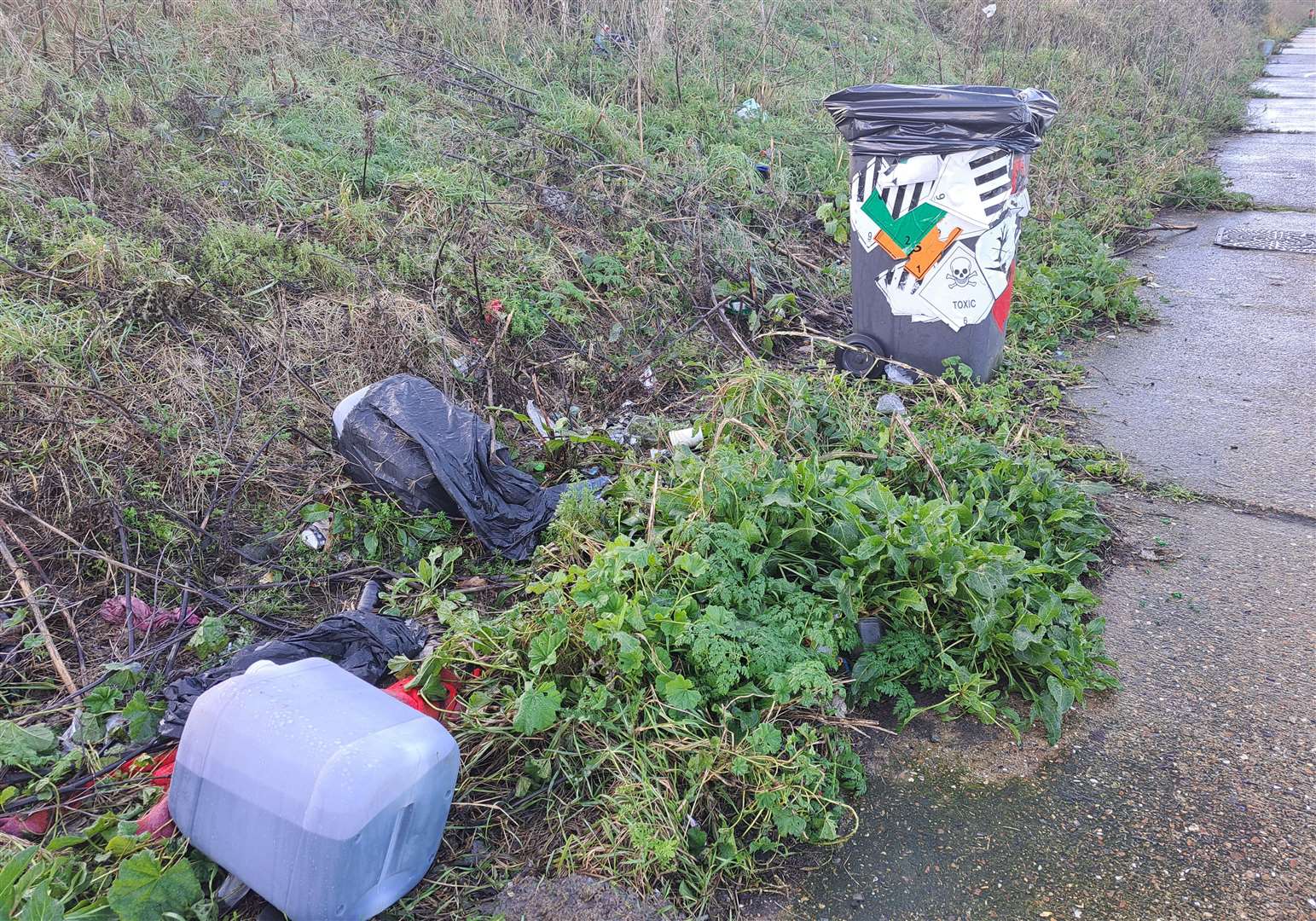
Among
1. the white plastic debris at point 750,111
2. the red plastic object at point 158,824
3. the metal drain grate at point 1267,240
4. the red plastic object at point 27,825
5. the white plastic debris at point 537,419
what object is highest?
the white plastic debris at point 750,111

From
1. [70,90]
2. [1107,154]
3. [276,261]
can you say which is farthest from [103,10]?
[1107,154]

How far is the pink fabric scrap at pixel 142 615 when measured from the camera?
8.89 feet

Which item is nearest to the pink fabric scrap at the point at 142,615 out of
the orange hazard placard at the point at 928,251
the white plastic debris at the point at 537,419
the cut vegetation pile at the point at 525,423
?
the cut vegetation pile at the point at 525,423

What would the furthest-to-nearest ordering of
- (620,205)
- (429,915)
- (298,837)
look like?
(620,205) < (429,915) < (298,837)

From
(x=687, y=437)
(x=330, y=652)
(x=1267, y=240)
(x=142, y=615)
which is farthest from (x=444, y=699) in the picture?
(x=1267, y=240)

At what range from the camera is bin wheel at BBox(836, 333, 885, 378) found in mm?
4094

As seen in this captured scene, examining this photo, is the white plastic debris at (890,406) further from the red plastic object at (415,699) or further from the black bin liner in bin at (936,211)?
the red plastic object at (415,699)

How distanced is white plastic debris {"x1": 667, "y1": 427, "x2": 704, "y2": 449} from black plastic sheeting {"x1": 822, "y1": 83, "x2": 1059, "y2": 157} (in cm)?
157

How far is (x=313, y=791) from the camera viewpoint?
5.58ft

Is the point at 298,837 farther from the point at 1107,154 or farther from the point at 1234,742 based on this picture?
the point at 1107,154

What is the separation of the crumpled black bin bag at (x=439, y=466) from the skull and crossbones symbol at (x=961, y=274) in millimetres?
2119

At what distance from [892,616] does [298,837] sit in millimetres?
1684

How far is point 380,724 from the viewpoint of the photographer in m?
1.87

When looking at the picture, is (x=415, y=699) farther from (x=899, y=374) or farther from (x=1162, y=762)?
(x=899, y=374)
